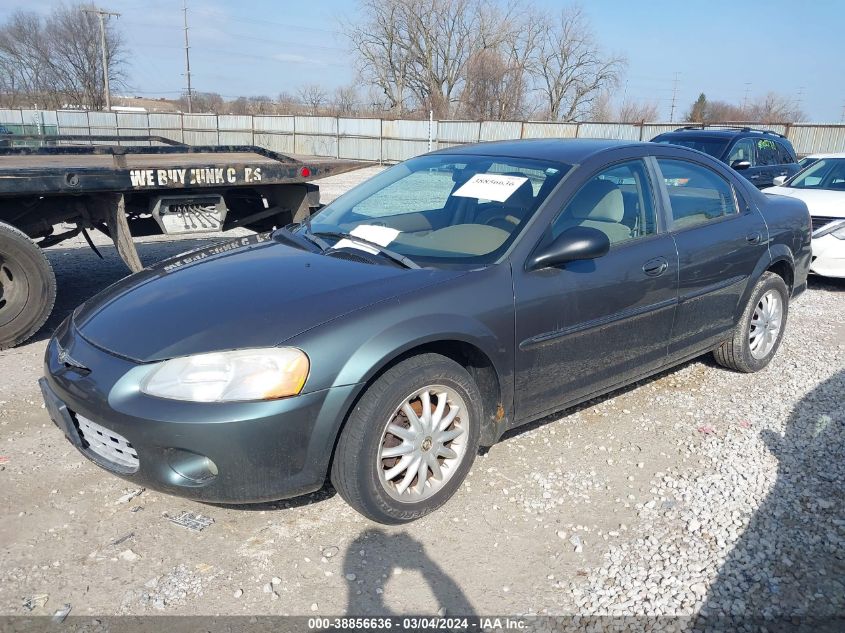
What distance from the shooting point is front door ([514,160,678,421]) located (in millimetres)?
3291

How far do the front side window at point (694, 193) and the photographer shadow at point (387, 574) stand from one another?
2456mm

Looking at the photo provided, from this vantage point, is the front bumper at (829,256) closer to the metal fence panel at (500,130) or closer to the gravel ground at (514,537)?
the gravel ground at (514,537)

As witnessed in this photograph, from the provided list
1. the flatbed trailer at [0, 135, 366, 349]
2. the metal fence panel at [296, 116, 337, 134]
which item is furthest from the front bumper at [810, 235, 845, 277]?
the metal fence panel at [296, 116, 337, 134]

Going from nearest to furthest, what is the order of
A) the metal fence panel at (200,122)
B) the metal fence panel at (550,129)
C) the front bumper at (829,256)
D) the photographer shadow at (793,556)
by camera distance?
1. the photographer shadow at (793,556)
2. the front bumper at (829,256)
3. the metal fence panel at (550,129)
4. the metal fence panel at (200,122)

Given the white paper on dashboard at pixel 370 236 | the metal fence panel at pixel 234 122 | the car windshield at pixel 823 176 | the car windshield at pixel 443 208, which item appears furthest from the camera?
the metal fence panel at pixel 234 122

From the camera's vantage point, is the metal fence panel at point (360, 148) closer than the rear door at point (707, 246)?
No

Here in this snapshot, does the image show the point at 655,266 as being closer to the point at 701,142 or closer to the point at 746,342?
the point at 746,342

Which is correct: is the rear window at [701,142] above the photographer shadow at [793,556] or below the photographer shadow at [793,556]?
above

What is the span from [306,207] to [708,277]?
408cm

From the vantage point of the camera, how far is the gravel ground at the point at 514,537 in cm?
258

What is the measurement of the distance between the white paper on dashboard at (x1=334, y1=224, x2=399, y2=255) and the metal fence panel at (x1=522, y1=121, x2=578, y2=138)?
22.0 metres

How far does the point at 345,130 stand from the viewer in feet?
94.8

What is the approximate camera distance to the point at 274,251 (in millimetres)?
3672

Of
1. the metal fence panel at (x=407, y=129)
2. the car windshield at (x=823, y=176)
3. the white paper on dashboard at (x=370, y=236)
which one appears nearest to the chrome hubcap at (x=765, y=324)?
the white paper on dashboard at (x=370, y=236)
